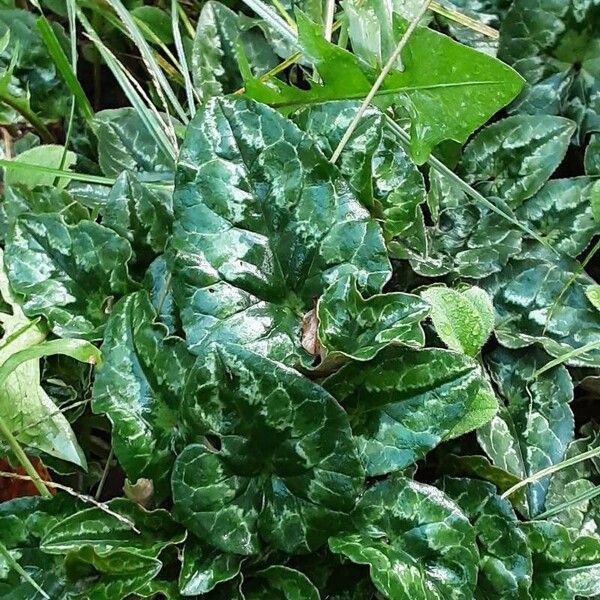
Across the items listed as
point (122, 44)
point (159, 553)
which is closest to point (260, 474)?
point (159, 553)

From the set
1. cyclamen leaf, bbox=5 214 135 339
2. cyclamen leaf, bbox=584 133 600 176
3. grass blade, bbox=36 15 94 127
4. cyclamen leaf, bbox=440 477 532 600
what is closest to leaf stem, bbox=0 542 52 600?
cyclamen leaf, bbox=5 214 135 339

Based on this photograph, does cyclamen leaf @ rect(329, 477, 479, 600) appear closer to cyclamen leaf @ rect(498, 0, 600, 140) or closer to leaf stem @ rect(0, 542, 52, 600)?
leaf stem @ rect(0, 542, 52, 600)

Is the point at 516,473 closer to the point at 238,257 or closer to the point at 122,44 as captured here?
the point at 238,257

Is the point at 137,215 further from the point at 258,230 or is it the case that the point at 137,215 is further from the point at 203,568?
the point at 203,568

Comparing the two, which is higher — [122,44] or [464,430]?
[122,44]

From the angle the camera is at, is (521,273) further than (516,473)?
Yes
